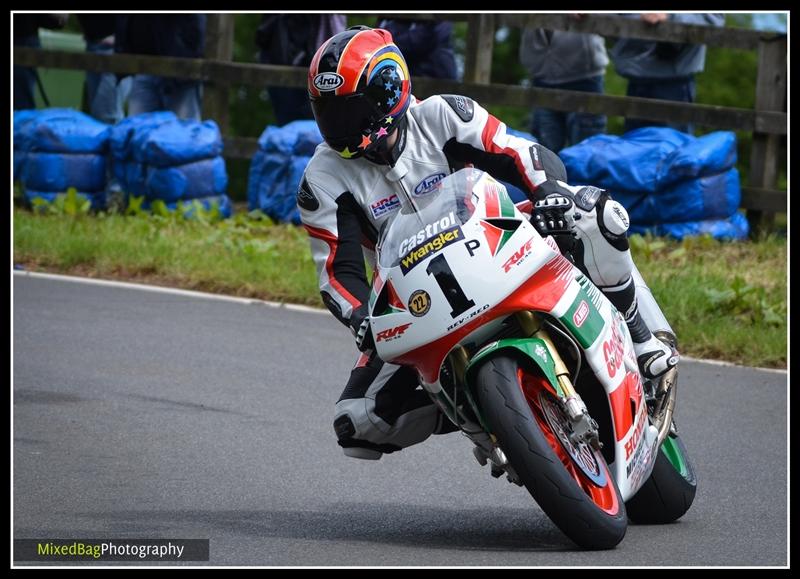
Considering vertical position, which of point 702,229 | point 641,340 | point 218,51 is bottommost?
point 702,229

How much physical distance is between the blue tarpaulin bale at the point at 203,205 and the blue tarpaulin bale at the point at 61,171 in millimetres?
555

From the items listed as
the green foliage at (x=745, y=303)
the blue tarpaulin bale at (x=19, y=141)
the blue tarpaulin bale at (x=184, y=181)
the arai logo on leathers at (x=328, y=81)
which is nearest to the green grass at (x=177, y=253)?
the blue tarpaulin bale at (x=184, y=181)

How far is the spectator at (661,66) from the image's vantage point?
12047 millimetres

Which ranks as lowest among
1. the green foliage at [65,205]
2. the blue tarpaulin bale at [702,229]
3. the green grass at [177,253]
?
the green foliage at [65,205]

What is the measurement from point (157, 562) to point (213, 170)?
28.7ft

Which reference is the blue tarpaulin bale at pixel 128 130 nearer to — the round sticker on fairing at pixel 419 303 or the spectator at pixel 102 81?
the spectator at pixel 102 81

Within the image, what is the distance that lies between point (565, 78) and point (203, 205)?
3332mm

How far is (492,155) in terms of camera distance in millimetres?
5152

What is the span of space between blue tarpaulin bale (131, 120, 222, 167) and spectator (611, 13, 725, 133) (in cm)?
360

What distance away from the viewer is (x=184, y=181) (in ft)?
41.9

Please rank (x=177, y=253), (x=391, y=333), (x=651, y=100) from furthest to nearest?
(x=651, y=100) → (x=177, y=253) → (x=391, y=333)

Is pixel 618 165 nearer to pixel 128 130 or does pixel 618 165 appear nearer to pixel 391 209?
pixel 128 130

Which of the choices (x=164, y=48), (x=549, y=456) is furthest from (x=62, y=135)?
(x=549, y=456)

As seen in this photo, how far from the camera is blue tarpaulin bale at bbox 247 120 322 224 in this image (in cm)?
1249
